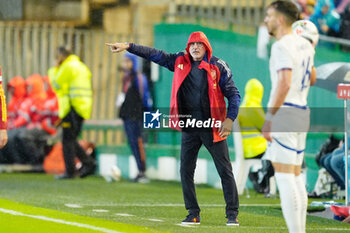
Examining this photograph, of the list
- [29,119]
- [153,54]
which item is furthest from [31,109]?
[153,54]

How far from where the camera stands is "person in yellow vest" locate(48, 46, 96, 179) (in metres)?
16.8

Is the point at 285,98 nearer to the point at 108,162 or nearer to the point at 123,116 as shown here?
the point at 123,116

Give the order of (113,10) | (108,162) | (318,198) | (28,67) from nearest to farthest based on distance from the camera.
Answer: (318,198), (108,162), (28,67), (113,10)

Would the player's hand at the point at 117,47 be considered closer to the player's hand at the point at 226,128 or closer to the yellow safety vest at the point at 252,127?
the player's hand at the point at 226,128

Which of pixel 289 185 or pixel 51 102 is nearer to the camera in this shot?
pixel 289 185

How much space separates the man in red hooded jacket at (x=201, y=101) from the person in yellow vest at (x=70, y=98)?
6.73 m

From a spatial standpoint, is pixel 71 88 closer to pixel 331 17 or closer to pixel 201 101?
pixel 331 17

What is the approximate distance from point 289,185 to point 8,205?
15.3 feet

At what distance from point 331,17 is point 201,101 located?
7.74 metres

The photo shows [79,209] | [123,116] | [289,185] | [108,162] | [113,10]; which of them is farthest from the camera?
[113,10]

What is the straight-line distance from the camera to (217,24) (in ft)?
58.2

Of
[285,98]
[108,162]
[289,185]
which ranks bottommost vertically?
[108,162]

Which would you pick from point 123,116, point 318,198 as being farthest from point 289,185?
point 123,116

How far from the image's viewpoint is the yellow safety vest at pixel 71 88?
16.8 metres
